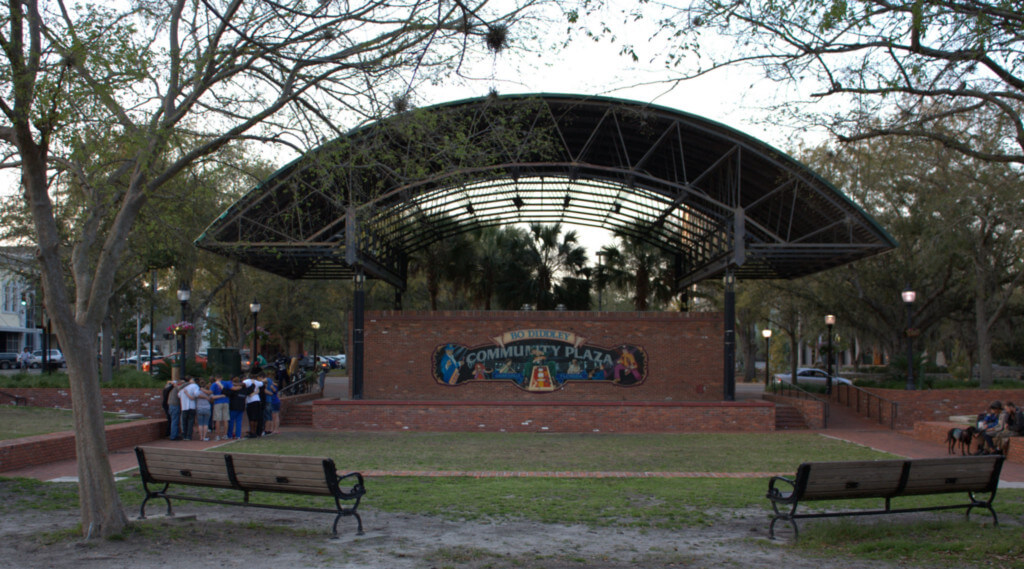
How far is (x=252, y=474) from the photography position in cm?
787

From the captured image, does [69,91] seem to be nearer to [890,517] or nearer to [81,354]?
[81,354]

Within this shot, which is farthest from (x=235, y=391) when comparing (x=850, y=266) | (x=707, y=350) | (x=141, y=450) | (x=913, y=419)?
(x=850, y=266)

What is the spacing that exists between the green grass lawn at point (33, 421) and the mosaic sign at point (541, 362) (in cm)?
913

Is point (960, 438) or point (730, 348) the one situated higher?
point (730, 348)

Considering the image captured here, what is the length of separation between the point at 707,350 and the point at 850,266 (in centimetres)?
804

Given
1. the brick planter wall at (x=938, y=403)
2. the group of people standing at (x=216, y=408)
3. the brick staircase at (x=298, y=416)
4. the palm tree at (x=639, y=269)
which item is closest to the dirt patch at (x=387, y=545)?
the group of people standing at (x=216, y=408)

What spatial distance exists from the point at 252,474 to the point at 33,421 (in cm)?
1173

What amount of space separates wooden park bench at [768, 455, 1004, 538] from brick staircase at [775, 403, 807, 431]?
13460 millimetres

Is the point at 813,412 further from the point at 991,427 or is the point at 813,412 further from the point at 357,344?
the point at 357,344

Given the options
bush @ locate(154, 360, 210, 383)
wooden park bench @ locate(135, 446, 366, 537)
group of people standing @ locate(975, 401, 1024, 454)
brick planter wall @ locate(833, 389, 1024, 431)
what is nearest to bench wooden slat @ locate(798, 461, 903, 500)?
wooden park bench @ locate(135, 446, 366, 537)

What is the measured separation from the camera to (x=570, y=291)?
33.7m

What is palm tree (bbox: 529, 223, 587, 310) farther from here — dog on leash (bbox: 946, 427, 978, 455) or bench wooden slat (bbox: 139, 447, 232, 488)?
bench wooden slat (bbox: 139, 447, 232, 488)

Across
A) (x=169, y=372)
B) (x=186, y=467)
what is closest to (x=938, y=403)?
(x=186, y=467)

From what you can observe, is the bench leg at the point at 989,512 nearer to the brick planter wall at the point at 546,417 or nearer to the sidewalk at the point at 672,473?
the sidewalk at the point at 672,473
